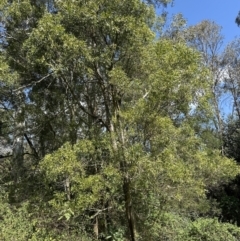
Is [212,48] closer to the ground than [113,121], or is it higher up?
higher up

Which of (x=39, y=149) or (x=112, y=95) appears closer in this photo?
(x=112, y=95)

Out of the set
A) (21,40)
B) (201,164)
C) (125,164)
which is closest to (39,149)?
(21,40)

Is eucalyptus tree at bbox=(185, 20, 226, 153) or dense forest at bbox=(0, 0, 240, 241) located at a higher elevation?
eucalyptus tree at bbox=(185, 20, 226, 153)

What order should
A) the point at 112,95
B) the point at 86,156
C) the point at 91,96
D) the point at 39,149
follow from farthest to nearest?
the point at 39,149, the point at 91,96, the point at 112,95, the point at 86,156

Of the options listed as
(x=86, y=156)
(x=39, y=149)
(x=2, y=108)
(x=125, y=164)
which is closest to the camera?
(x=125, y=164)

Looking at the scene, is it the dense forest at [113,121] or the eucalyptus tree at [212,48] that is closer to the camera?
the dense forest at [113,121]

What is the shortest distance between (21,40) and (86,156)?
3.41m

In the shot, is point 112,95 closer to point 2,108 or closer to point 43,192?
point 43,192

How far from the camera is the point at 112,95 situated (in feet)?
21.5

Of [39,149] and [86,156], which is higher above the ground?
[39,149]

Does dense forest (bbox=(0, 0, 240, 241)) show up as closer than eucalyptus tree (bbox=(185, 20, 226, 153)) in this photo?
Yes

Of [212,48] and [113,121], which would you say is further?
[212,48]

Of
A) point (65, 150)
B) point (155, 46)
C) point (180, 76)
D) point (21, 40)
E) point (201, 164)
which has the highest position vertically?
point (21, 40)

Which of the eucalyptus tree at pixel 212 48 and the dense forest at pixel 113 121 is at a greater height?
the eucalyptus tree at pixel 212 48
